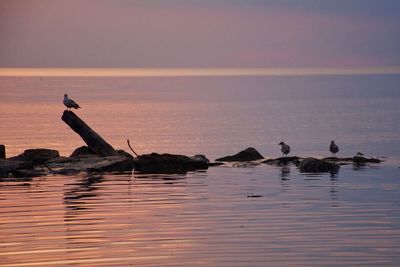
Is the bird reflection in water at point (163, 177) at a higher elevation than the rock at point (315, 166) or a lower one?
lower

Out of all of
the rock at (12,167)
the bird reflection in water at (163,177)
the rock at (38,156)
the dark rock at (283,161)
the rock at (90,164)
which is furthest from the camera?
the dark rock at (283,161)

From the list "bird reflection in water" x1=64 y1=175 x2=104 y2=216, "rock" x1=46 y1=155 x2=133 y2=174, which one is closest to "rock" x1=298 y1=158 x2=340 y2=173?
"rock" x1=46 y1=155 x2=133 y2=174

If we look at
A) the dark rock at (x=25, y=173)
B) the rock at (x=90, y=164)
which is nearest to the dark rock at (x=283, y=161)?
the rock at (x=90, y=164)

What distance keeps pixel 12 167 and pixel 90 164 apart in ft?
9.49

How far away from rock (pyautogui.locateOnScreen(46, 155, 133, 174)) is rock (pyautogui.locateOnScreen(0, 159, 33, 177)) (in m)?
0.89

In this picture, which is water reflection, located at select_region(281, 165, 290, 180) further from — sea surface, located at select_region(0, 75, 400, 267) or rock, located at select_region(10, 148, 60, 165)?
rock, located at select_region(10, 148, 60, 165)

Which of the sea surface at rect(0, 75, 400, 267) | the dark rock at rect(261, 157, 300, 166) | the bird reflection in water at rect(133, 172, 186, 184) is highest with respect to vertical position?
the dark rock at rect(261, 157, 300, 166)

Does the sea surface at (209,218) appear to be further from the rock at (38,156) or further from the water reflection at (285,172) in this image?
the rock at (38,156)

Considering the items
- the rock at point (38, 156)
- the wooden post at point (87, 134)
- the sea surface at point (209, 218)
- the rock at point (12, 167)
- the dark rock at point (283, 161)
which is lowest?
the sea surface at point (209, 218)

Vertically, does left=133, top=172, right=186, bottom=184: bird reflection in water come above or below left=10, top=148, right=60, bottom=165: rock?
below

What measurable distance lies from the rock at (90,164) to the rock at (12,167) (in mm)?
887

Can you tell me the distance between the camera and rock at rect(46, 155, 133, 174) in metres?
37.2

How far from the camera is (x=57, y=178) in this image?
35531mm

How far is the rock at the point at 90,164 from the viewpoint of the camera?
37156mm
